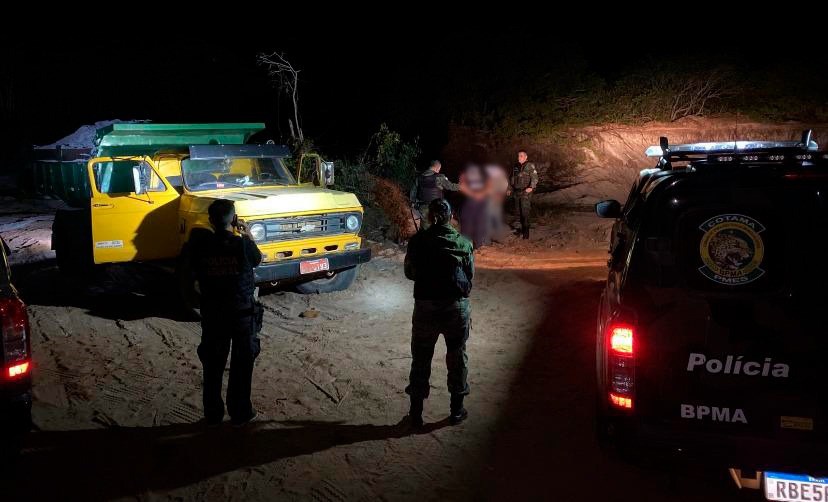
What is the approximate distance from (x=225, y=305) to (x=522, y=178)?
9.02 m

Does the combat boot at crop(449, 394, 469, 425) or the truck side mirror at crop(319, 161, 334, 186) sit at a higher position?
the truck side mirror at crop(319, 161, 334, 186)

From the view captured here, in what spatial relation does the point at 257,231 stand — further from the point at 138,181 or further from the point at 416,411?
the point at 416,411

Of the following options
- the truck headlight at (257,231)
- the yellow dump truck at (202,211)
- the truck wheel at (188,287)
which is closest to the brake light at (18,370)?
Result: the yellow dump truck at (202,211)

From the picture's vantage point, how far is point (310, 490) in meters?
4.30

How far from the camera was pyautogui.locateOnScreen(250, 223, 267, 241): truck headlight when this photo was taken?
25.6 feet

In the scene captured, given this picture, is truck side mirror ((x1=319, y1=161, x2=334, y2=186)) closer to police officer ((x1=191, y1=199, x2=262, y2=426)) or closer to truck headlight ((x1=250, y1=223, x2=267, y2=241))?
truck headlight ((x1=250, y1=223, x2=267, y2=241))

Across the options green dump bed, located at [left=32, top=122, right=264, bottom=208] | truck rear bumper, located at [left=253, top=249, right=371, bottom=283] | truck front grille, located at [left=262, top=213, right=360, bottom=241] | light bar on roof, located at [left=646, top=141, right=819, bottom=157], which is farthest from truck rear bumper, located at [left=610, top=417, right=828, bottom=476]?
green dump bed, located at [left=32, top=122, right=264, bottom=208]

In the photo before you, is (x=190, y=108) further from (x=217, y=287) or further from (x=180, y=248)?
(x=217, y=287)

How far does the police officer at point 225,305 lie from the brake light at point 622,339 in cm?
269

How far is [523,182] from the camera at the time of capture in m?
13.1

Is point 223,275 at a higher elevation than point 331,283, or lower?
higher

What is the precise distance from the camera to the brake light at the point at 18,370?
3.95 m

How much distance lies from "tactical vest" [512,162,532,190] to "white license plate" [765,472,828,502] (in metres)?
9.92

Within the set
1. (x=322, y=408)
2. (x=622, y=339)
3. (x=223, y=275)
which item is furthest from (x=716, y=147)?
(x=223, y=275)
